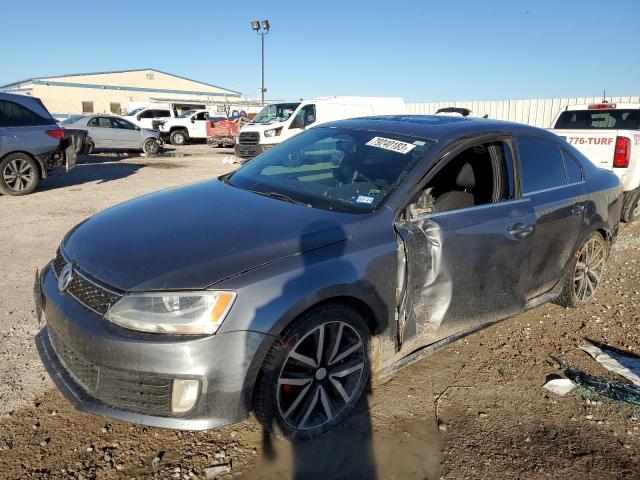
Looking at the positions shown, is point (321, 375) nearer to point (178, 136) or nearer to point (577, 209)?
point (577, 209)

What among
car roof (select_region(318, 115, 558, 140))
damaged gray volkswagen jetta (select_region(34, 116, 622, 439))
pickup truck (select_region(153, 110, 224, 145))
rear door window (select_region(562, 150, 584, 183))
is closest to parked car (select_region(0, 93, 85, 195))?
damaged gray volkswagen jetta (select_region(34, 116, 622, 439))

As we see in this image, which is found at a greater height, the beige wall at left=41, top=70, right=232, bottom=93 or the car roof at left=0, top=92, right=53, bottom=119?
the beige wall at left=41, top=70, right=232, bottom=93

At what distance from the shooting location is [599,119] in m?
9.23

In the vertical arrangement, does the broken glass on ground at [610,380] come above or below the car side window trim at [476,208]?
below

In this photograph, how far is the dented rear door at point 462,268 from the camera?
113 inches

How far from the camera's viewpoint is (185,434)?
8.78 feet

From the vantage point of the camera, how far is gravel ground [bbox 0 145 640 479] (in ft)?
8.01

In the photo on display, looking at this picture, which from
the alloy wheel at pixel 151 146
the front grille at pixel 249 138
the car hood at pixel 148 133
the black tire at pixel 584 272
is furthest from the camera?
the alloy wheel at pixel 151 146

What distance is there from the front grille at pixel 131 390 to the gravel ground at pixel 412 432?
386mm

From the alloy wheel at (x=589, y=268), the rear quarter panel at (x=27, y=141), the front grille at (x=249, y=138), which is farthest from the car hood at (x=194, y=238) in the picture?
the front grille at (x=249, y=138)

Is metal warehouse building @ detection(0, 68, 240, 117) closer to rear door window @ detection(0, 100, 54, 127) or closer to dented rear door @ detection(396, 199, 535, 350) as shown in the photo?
rear door window @ detection(0, 100, 54, 127)

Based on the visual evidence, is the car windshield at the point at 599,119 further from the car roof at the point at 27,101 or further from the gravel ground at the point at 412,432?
the car roof at the point at 27,101

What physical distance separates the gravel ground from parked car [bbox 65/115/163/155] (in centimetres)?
1476

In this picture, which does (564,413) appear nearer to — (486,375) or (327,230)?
(486,375)
